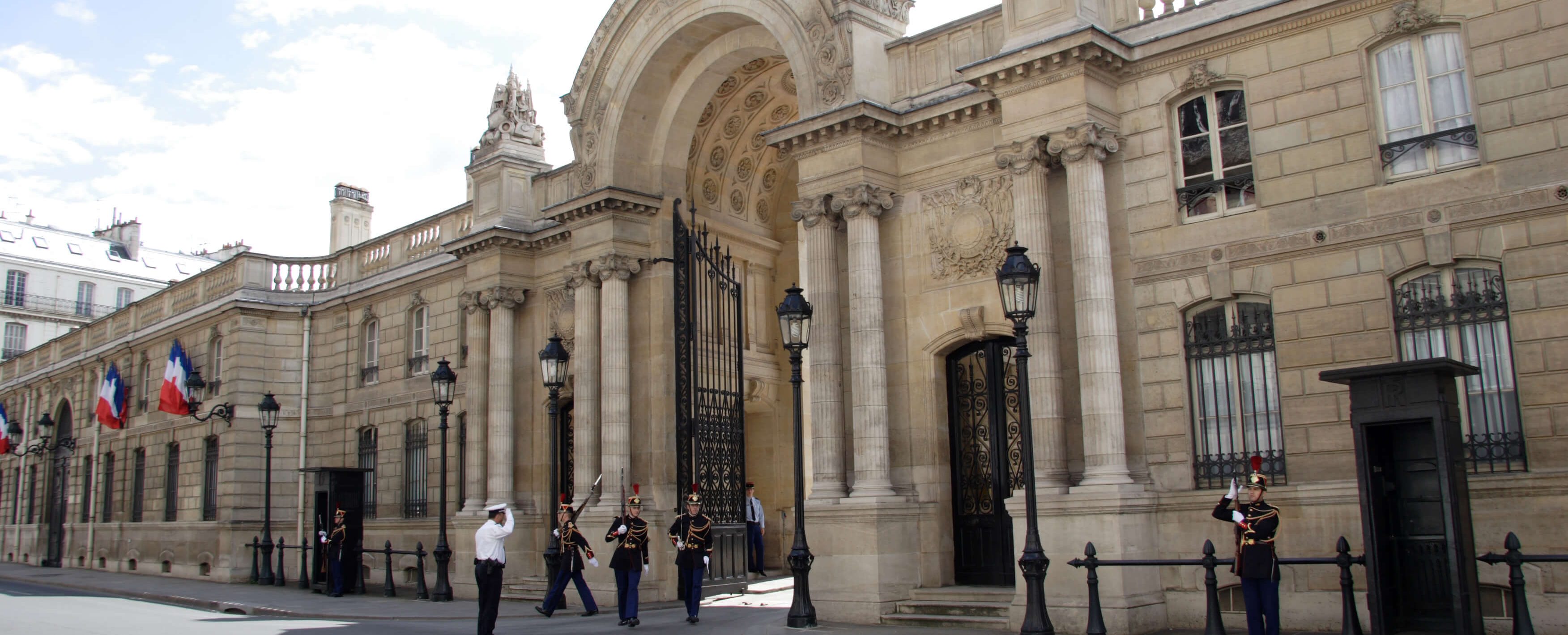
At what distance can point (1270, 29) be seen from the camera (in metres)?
14.6

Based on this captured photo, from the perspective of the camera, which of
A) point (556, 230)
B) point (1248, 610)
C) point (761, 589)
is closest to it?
point (1248, 610)

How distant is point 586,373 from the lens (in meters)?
22.5

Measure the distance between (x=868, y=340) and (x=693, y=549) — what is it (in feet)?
12.1

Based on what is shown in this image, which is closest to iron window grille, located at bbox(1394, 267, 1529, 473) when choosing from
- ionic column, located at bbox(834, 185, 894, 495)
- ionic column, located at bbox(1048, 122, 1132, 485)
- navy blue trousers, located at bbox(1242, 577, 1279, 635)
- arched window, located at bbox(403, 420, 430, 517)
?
navy blue trousers, located at bbox(1242, 577, 1279, 635)

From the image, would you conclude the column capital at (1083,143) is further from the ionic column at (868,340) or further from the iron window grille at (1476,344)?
the iron window grille at (1476,344)

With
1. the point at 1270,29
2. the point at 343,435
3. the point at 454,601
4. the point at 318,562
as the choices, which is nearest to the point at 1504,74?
the point at 1270,29

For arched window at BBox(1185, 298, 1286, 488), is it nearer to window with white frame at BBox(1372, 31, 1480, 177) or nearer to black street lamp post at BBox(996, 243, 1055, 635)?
window with white frame at BBox(1372, 31, 1480, 177)

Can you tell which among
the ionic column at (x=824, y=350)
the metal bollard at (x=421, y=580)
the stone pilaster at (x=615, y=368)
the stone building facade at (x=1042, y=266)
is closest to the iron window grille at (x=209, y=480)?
the stone building facade at (x=1042, y=266)

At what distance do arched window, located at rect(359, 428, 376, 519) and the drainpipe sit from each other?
191cm

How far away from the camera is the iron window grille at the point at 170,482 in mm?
33500

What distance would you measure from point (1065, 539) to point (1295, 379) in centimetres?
316

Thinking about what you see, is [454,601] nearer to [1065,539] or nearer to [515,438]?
[515,438]

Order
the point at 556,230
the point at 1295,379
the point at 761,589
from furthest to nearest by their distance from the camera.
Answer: the point at 556,230, the point at 761,589, the point at 1295,379

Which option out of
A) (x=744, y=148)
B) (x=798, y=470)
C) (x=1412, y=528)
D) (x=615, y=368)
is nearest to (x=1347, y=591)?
(x=1412, y=528)
